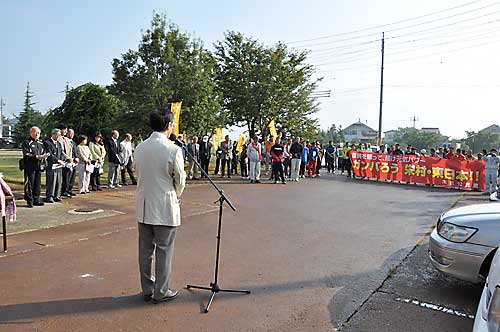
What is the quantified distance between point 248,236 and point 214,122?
14899 mm

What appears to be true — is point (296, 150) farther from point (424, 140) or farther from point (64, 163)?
point (424, 140)

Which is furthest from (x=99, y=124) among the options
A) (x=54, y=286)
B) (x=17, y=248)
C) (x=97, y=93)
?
(x=54, y=286)

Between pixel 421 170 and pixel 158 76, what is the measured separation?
41.1 feet

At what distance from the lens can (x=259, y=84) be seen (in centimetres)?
2425

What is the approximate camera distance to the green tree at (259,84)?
80.4ft

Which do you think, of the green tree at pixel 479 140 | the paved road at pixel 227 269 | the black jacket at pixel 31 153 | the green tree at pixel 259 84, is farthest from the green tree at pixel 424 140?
the black jacket at pixel 31 153

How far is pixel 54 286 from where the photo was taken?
4641 millimetres

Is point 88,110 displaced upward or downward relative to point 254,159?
upward

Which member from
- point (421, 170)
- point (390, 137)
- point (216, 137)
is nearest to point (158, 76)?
point (216, 137)

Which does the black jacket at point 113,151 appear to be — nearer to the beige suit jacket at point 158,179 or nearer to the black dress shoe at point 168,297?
the beige suit jacket at point 158,179

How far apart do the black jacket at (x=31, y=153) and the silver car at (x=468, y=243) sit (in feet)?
27.4

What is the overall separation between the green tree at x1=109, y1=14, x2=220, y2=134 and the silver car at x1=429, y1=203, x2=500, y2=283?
51.0 feet

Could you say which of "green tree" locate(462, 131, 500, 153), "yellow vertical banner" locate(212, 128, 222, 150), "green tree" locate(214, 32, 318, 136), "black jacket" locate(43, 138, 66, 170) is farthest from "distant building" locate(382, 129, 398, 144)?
"black jacket" locate(43, 138, 66, 170)

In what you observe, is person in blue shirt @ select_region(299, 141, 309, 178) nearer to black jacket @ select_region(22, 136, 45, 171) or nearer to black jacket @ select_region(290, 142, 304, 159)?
black jacket @ select_region(290, 142, 304, 159)
